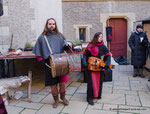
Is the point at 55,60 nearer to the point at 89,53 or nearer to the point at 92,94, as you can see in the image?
the point at 89,53

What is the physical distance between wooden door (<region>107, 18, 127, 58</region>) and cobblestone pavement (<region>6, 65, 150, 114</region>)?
3.58 metres

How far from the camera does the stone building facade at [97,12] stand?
25.2 ft

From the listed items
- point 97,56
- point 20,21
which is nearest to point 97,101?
point 97,56

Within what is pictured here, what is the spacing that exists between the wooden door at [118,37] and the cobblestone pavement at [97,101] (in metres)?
3.58

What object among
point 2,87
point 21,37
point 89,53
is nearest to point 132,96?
point 89,53

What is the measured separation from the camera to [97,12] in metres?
7.75

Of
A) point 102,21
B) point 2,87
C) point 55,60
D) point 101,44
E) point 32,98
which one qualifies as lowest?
point 32,98

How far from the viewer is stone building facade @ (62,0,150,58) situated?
7.67 meters

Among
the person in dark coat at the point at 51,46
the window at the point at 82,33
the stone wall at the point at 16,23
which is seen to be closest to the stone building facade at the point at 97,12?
the window at the point at 82,33

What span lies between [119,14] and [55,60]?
18.8 feet

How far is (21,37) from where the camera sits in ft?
18.1

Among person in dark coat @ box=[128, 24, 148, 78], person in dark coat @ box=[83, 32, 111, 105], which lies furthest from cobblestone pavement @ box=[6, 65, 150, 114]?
person in dark coat @ box=[128, 24, 148, 78]

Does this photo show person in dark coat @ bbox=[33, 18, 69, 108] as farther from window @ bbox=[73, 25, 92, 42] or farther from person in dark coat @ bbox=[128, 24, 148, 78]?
window @ bbox=[73, 25, 92, 42]

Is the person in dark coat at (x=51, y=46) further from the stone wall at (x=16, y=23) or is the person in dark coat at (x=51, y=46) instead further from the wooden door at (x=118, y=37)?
the wooden door at (x=118, y=37)
